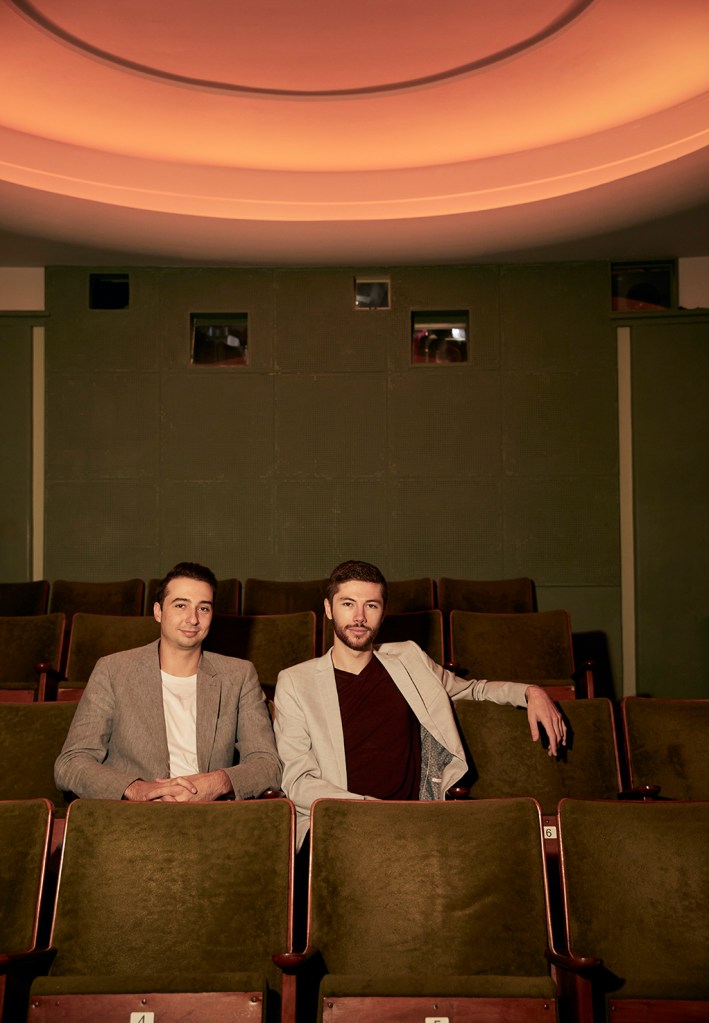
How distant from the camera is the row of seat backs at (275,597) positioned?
12.0 ft

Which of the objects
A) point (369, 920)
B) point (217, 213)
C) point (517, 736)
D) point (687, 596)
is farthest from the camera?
point (687, 596)

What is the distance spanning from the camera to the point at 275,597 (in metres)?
3.72

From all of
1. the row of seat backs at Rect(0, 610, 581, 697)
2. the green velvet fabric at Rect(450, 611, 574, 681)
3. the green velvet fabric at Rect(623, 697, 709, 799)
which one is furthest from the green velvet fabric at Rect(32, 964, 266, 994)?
the green velvet fabric at Rect(450, 611, 574, 681)

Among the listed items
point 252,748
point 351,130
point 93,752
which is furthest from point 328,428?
point 93,752

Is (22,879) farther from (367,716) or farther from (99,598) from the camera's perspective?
(99,598)

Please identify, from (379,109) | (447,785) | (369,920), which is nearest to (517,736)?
(447,785)

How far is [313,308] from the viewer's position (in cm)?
439

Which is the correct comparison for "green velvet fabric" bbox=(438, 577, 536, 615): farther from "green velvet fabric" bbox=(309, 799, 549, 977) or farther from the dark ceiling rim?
"green velvet fabric" bbox=(309, 799, 549, 977)

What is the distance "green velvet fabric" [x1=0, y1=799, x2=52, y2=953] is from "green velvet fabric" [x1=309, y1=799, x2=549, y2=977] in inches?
17.6

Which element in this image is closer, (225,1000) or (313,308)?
(225,1000)

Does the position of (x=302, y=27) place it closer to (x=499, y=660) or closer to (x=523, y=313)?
(x=523, y=313)

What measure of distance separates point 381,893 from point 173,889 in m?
0.33

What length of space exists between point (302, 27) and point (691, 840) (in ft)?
8.36

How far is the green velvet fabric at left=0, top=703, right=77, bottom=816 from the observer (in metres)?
2.00
